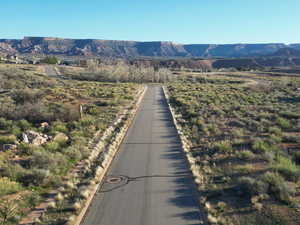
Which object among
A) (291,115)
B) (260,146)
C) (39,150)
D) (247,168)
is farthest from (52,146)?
(291,115)

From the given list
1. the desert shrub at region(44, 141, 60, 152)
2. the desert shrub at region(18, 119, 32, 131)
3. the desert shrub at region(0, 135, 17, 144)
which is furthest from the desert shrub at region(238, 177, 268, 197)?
the desert shrub at region(18, 119, 32, 131)

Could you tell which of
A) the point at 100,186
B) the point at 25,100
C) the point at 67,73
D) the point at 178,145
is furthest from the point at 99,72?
the point at 100,186

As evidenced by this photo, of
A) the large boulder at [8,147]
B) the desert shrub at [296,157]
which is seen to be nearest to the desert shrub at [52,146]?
the large boulder at [8,147]

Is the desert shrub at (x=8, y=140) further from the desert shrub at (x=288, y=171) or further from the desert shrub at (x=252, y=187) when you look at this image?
the desert shrub at (x=288, y=171)

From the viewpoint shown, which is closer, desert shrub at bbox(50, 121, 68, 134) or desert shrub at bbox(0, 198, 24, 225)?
desert shrub at bbox(0, 198, 24, 225)

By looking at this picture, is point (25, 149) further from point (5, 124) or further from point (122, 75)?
point (122, 75)

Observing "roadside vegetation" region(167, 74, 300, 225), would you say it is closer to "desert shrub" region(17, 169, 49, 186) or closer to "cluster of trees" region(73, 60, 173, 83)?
"desert shrub" region(17, 169, 49, 186)
